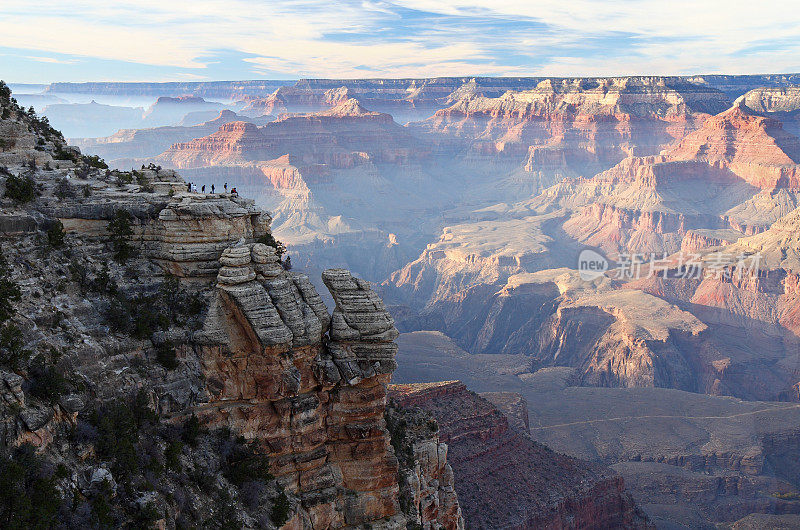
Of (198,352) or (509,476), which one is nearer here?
(198,352)

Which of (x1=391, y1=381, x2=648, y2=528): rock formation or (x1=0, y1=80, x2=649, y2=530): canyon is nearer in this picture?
(x1=0, y1=80, x2=649, y2=530): canyon

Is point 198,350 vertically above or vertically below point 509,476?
above

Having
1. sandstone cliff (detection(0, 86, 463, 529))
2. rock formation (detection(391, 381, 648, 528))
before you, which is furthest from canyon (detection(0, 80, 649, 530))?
rock formation (detection(391, 381, 648, 528))

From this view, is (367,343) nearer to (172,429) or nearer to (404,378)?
(172,429)

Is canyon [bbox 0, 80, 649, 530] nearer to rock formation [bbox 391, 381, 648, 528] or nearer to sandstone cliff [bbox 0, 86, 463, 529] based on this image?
sandstone cliff [bbox 0, 86, 463, 529]

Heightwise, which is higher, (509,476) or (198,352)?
(198,352)

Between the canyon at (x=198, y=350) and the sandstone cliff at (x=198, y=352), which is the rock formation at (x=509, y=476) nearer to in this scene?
the canyon at (x=198, y=350)

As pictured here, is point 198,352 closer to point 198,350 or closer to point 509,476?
point 198,350

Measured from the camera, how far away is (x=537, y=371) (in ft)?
404

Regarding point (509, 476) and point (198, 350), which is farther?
point (509, 476)

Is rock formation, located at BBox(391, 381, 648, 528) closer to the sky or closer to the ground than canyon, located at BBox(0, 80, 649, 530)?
closer to the ground

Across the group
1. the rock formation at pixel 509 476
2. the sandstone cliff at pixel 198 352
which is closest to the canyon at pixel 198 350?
the sandstone cliff at pixel 198 352

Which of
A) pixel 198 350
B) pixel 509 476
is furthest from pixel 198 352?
pixel 509 476

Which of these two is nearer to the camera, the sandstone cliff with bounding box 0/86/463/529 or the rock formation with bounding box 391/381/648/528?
the sandstone cliff with bounding box 0/86/463/529
